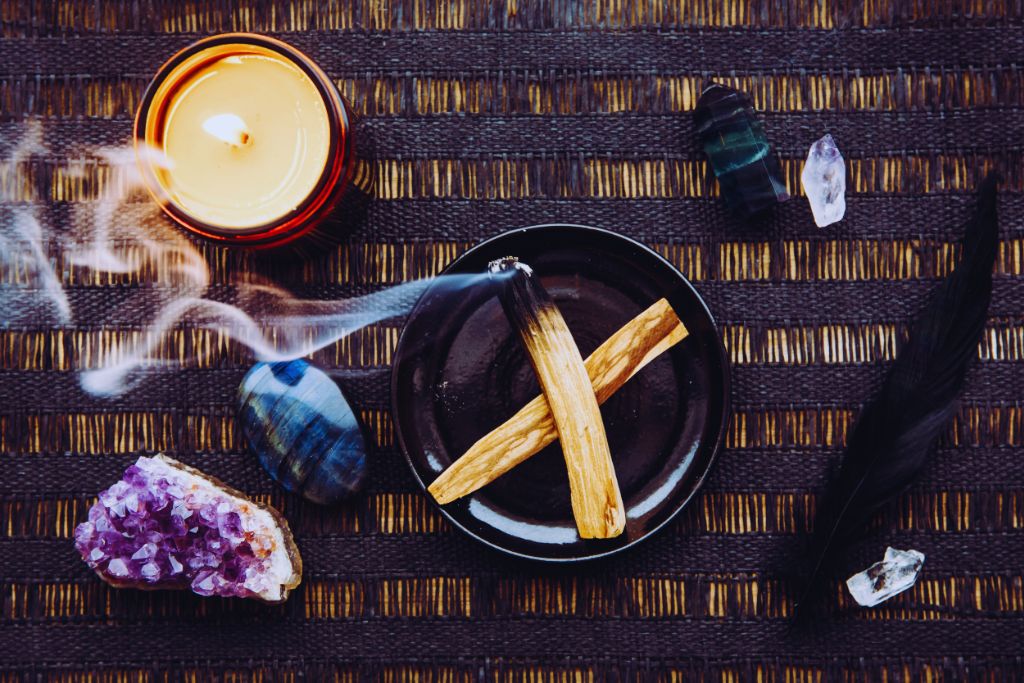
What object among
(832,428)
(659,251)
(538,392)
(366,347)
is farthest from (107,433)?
(832,428)

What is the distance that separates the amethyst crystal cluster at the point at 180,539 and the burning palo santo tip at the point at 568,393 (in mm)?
217

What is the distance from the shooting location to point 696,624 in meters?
0.52

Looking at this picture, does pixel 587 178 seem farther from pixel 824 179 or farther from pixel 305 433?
pixel 305 433

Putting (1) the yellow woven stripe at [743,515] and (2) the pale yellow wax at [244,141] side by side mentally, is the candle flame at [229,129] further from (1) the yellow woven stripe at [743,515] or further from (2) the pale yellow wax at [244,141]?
(1) the yellow woven stripe at [743,515]

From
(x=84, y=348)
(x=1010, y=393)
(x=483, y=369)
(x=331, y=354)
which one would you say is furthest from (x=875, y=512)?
(x=84, y=348)

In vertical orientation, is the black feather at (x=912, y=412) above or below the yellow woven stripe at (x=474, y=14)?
below

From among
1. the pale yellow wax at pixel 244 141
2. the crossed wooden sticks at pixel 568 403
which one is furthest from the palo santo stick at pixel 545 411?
the pale yellow wax at pixel 244 141

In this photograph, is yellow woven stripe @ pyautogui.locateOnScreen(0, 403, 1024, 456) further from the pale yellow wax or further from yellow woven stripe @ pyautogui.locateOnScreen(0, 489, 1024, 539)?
the pale yellow wax

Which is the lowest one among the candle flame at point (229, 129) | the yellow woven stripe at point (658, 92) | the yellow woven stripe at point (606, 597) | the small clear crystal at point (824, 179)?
the yellow woven stripe at point (606, 597)

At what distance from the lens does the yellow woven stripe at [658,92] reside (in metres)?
0.52

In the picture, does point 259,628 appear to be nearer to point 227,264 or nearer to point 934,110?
point 227,264

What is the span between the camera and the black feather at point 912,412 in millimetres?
488

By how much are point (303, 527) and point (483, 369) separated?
0.18 metres

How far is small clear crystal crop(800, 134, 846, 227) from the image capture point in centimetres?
51
